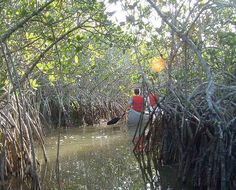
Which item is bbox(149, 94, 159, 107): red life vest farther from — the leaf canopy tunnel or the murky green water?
the murky green water

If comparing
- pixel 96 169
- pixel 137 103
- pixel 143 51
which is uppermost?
pixel 143 51

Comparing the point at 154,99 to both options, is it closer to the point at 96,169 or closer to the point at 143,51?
the point at 96,169

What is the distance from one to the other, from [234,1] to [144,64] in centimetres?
456

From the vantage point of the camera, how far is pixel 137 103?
32.6 feet

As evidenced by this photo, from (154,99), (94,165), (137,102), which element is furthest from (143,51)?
(94,165)

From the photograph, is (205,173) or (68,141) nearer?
(205,173)

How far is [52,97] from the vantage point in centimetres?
1395

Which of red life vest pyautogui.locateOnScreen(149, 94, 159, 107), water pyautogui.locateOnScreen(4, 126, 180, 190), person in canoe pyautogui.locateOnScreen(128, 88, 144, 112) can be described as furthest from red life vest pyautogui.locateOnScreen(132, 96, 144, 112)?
red life vest pyautogui.locateOnScreen(149, 94, 159, 107)

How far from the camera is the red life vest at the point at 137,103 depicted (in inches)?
388

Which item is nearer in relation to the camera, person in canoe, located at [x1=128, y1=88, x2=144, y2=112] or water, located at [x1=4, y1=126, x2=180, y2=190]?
water, located at [x1=4, y1=126, x2=180, y2=190]

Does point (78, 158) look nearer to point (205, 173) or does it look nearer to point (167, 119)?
A: point (167, 119)

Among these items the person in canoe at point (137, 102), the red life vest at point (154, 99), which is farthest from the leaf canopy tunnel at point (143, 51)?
the person in canoe at point (137, 102)

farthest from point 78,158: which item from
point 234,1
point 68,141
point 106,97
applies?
point 106,97

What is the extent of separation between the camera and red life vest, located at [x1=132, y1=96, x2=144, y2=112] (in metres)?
9.87
